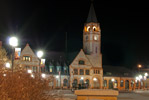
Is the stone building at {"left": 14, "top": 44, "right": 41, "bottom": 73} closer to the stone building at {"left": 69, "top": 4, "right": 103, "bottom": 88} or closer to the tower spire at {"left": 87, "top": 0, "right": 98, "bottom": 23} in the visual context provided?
the stone building at {"left": 69, "top": 4, "right": 103, "bottom": 88}

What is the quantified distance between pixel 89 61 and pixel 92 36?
7447mm

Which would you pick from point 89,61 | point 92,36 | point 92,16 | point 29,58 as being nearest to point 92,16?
point 92,16

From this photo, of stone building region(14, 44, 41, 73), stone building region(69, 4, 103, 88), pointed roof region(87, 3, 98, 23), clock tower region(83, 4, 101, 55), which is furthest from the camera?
pointed roof region(87, 3, 98, 23)

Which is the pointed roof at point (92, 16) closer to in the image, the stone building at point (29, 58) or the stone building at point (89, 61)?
the stone building at point (89, 61)

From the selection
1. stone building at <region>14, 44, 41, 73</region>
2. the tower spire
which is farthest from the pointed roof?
stone building at <region>14, 44, 41, 73</region>

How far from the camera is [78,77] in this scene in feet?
253

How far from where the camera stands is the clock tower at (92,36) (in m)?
81.9

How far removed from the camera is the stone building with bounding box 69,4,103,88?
77.1 metres

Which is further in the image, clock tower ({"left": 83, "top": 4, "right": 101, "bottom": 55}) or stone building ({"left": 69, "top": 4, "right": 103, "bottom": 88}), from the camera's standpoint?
clock tower ({"left": 83, "top": 4, "right": 101, "bottom": 55})

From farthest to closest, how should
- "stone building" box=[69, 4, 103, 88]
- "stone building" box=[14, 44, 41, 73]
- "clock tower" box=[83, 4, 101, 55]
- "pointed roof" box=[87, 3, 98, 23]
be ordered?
"pointed roof" box=[87, 3, 98, 23] → "clock tower" box=[83, 4, 101, 55] → "stone building" box=[69, 4, 103, 88] → "stone building" box=[14, 44, 41, 73]

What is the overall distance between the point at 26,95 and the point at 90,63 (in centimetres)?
6133

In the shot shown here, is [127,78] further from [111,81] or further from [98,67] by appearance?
[98,67]

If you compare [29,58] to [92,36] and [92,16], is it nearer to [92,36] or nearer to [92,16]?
[92,36]

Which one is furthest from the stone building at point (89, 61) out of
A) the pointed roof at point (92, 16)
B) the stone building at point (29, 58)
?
the stone building at point (29, 58)
